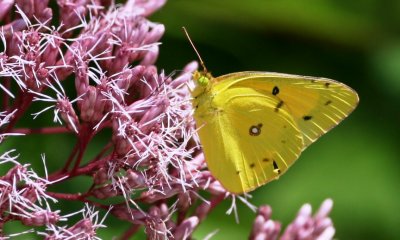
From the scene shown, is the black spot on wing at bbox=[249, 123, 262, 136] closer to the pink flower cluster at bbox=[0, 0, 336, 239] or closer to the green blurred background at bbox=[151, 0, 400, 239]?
the pink flower cluster at bbox=[0, 0, 336, 239]

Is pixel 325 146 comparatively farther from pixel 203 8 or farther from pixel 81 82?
pixel 81 82

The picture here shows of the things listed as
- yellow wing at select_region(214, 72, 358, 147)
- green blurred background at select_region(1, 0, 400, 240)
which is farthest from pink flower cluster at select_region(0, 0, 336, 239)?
green blurred background at select_region(1, 0, 400, 240)

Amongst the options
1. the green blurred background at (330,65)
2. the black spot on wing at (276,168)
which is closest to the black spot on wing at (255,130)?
the black spot on wing at (276,168)

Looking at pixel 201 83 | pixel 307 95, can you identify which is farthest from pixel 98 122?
pixel 307 95

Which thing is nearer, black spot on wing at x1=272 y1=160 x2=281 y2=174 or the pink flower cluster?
the pink flower cluster

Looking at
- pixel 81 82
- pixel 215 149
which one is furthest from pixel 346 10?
pixel 81 82
